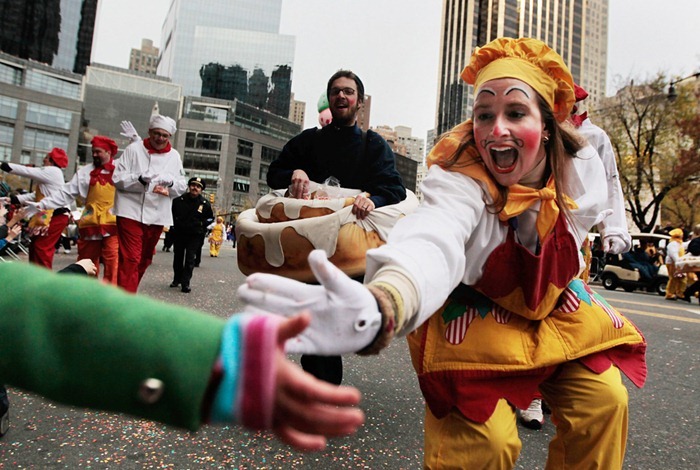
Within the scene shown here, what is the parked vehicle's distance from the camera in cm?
1512

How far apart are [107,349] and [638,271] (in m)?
17.6

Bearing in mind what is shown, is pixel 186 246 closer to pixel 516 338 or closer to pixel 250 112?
pixel 516 338

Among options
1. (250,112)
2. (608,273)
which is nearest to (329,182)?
(608,273)

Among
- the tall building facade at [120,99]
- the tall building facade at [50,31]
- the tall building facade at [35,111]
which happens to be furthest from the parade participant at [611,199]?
the tall building facade at [50,31]

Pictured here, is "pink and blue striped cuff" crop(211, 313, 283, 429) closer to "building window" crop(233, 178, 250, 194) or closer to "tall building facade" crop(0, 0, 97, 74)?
"building window" crop(233, 178, 250, 194)

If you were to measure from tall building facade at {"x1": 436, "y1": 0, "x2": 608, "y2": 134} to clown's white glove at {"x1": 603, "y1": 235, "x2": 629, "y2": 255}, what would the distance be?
99720 millimetres

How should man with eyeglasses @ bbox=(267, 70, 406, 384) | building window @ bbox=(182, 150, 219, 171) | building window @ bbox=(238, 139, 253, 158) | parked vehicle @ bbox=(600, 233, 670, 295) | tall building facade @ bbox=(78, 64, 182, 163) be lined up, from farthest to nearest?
tall building facade @ bbox=(78, 64, 182, 163) < building window @ bbox=(238, 139, 253, 158) < building window @ bbox=(182, 150, 219, 171) < parked vehicle @ bbox=(600, 233, 670, 295) < man with eyeglasses @ bbox=(267, 70, 406, 384)

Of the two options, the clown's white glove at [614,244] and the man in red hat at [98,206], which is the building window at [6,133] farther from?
the clown's white glove at [614,244]

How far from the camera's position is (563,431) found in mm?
1645

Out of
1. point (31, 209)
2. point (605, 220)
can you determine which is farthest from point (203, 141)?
point (605, 220)

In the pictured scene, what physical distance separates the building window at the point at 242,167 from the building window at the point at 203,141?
4139 millimetres

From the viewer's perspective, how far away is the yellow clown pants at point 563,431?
1.44 m

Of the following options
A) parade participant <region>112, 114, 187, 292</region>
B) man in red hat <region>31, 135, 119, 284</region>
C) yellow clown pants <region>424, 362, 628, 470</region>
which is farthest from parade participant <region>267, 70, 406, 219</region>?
man in red hat <region>31, 135, 119, 284</region>

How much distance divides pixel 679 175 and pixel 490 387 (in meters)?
26.7
